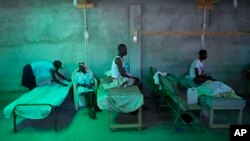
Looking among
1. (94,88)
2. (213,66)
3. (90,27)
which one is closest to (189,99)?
(94,88)

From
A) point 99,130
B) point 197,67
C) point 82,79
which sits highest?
point 197,67

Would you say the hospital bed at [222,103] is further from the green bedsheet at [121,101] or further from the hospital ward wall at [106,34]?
the hospital ward wall at [106,34]

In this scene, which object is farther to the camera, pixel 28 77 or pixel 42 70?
pixel 42 70

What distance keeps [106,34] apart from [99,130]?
306 cm

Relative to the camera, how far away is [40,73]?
7.30 meters

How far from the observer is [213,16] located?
7840 millimetres

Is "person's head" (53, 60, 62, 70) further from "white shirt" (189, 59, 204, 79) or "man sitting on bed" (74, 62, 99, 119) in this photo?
"white shirt" (189, 59, 204, 79)

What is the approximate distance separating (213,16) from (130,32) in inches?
99.1

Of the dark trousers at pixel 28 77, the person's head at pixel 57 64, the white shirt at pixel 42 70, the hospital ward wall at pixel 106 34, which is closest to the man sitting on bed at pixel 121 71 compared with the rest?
the hospital ward wall at pixel 106 34

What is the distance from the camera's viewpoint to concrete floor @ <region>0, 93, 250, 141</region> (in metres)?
5.24

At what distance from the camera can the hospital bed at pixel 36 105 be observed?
5.33m

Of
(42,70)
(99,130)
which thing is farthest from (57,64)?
(99,130)

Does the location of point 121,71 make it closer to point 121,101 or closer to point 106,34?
point 121,101

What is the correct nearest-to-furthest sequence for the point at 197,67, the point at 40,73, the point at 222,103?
the point at 222,103 → the point at 197,67 → the point at 40,73
